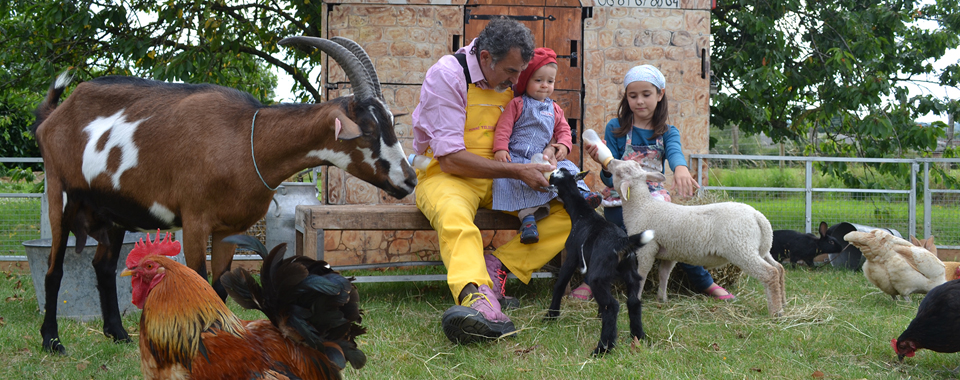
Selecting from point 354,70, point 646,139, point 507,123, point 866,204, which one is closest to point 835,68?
point 866,204

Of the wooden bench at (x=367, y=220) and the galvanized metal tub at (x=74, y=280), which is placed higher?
the wooden bench at (x=367, y=220)

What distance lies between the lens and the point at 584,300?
16.1 ft

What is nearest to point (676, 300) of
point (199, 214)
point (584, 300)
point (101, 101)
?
point (584, 300)

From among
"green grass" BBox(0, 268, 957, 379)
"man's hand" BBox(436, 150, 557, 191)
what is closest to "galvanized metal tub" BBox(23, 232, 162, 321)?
"green grass" BBox(0, 268, 957, 379)

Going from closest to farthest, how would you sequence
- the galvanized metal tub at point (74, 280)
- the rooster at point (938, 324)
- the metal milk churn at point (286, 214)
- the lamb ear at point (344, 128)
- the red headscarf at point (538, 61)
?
the rooster at point (938, 324) → the lamb ear at point (344, 128) → the red headscarf at point (538, 61) → the galvanized metal tub at point (74, 280) → the metal milk churn at point (286, 214)

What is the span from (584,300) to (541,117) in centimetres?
142

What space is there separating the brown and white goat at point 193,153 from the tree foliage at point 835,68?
6.63 metres

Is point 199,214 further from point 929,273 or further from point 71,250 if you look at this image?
point 929,273

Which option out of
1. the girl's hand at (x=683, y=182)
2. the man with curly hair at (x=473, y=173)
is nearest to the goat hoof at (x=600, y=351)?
the man with curly hair at (x=473, y=173)

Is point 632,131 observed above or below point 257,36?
below

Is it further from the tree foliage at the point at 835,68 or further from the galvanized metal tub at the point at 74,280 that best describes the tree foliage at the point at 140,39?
the tree foliage at the point at 835,68

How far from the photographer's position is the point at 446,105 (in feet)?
13.7

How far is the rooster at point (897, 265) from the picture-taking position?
4.83 m

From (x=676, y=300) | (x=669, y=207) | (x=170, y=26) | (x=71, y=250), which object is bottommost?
(x=676, y=300)
